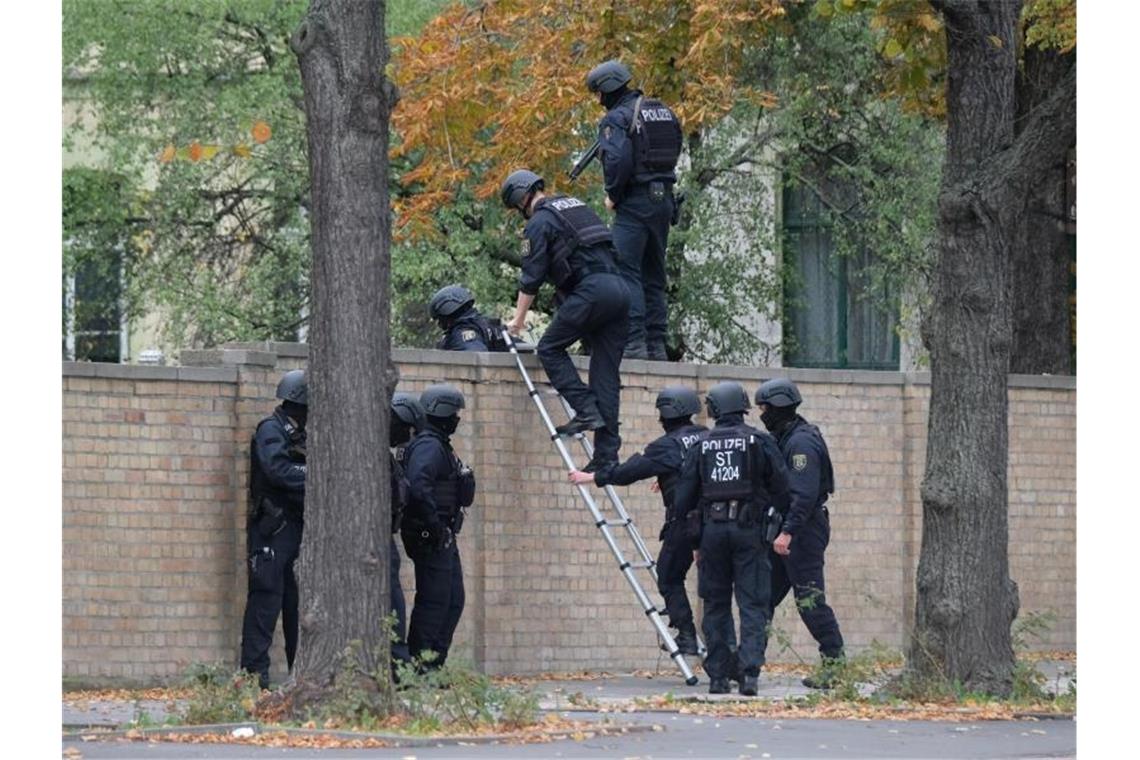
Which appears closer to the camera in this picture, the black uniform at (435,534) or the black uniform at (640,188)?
the black uniform at (435,534)

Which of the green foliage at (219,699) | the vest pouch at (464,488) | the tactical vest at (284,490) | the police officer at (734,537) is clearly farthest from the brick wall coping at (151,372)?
the police officer at (734,537)

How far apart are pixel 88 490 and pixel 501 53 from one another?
24.4 ft

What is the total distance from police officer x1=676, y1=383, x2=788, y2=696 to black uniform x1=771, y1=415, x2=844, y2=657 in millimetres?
437

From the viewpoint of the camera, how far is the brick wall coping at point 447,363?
1545 centimetres

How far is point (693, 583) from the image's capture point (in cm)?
1814

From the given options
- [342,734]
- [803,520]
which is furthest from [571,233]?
[342,734]

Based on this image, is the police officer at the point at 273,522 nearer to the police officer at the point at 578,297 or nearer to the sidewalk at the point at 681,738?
the sidewalk at the point at 681,738

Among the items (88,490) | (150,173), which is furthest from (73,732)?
(150,173)

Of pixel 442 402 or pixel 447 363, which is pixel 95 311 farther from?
pixel 442 402

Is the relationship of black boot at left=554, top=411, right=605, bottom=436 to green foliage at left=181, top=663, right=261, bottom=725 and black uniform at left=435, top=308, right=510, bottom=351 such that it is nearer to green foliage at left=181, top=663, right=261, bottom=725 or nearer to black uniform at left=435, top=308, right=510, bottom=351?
black uniform at left=435, top=308, right=510, bottom=351

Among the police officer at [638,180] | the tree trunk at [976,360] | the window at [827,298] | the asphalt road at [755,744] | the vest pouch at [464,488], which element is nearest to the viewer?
the asphalt road at [755,744]

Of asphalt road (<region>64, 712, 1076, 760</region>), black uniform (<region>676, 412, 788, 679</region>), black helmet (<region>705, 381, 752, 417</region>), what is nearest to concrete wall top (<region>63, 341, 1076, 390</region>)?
black helmet (<region>705, 381, 752, 417</region>)

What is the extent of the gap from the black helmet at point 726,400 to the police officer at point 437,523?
5.24ft

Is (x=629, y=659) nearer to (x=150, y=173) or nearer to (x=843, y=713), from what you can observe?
(x=843, y=713)
